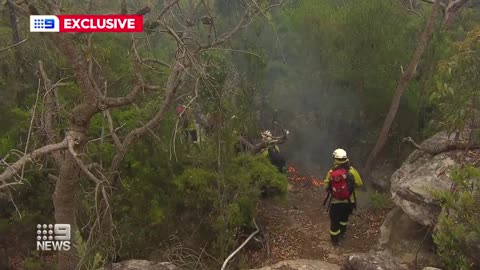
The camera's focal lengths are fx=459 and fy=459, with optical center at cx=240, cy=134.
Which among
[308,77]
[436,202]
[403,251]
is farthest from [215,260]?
[308,77]

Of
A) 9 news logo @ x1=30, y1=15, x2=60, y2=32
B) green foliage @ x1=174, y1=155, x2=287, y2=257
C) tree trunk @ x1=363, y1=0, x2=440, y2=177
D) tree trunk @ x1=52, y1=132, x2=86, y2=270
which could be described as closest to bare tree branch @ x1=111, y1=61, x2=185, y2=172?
tree trunk @ x1=52, y1=132, x2=86, y2=270

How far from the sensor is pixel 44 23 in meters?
4.79

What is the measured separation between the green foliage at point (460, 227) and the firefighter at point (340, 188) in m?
2.00

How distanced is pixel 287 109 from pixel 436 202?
6865 millimetres

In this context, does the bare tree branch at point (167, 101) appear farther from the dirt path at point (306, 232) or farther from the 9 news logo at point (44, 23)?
the dirt path at point (306, 232)

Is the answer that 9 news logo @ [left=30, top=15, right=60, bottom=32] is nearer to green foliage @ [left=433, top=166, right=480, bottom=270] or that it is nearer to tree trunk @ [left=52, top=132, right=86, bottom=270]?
tree trunk @ [left=52, top=132, right=86, bottom=270]

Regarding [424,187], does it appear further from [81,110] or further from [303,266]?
[81,110]

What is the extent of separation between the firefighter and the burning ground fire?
330 centimetres

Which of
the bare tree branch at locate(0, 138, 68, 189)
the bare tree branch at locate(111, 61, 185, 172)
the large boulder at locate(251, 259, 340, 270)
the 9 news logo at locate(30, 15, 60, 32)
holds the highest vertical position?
the 9 news logo at locate(30, 15, 60, 32)

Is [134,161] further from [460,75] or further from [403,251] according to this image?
[460,75]

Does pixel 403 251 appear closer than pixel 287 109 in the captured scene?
Yes

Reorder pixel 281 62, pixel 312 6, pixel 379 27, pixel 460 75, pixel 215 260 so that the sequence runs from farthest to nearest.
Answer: pixel 281 62
pixel 312 6
pixel 379 27
pixel 215 260
pixel 460 75

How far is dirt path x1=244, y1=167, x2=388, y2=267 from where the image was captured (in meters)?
7.88

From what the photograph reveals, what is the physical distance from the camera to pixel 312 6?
448 inches
